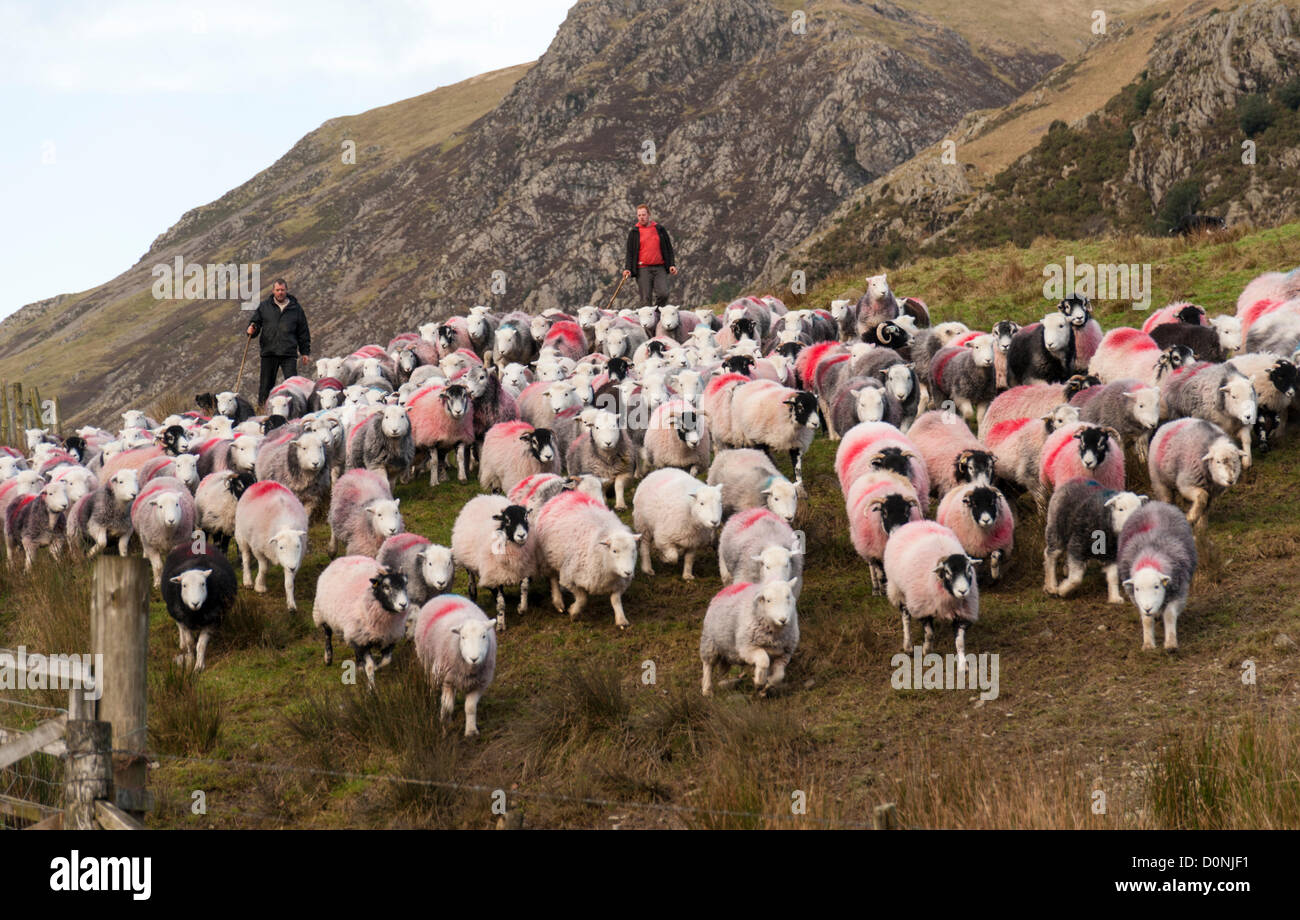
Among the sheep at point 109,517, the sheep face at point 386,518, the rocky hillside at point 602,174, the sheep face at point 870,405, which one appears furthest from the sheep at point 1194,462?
the rocky hillside at point 602,174

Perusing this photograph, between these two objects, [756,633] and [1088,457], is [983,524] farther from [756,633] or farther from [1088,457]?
[756,633]

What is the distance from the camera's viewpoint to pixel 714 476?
11.8m

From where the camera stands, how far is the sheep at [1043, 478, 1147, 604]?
9.20 meters

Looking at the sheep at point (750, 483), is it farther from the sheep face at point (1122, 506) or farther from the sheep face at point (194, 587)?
the sheep face at point (194, 587)

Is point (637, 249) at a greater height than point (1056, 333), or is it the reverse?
point (637, 249)

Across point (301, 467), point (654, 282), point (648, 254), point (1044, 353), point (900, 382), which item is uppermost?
point (648, 254)

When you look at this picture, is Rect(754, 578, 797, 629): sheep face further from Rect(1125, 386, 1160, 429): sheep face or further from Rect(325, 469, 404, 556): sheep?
Rect(1125, 386, 1160, 429): sheep face

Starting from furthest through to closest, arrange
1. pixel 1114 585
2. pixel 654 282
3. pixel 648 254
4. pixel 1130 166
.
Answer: pixel 1130 166
pixel 654 282
pixel 648 254
pixel 1114 585

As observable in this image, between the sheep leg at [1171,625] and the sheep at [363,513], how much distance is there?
6.83 meters

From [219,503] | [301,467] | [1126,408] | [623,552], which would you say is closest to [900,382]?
[1126,408]

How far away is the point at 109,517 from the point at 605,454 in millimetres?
5804

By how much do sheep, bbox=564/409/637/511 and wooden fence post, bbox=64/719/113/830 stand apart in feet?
26.1

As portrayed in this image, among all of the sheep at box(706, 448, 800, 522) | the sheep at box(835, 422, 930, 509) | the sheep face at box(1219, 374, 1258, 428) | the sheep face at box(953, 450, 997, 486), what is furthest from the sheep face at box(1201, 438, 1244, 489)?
the sheep at box(706, 448, 800, 522)

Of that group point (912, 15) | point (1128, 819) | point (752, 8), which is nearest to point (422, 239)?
point (752, 8)
